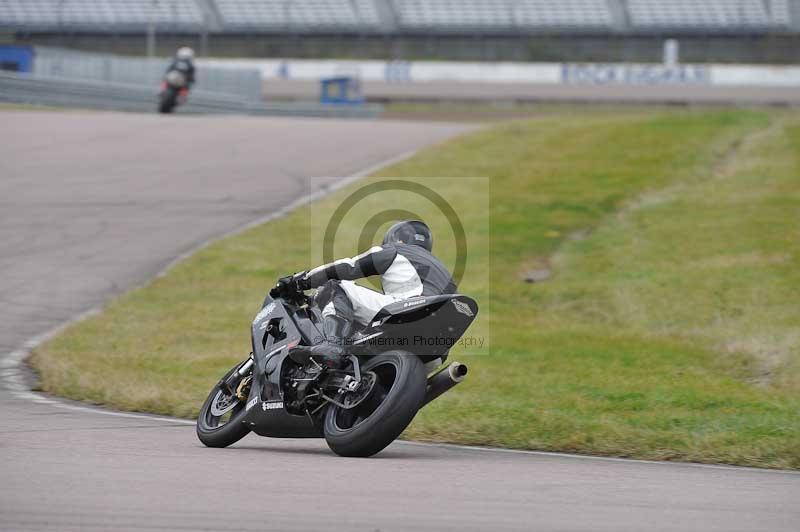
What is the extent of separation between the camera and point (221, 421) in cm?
756

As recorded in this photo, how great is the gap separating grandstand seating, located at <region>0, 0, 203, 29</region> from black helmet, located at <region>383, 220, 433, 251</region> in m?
48.1

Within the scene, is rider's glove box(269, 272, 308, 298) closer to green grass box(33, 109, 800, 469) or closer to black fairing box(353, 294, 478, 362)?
black fairing box(353, 294, 478, 362)

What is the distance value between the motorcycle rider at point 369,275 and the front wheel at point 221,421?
0.59 metres

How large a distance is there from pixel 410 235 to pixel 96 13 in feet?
164

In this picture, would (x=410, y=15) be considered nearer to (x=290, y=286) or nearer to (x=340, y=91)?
(x=340, y=91)

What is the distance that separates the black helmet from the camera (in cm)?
717

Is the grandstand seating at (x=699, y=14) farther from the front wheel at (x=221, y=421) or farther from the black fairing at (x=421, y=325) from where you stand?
the black fairing at (x=421, y=325)

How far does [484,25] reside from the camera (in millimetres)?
51125

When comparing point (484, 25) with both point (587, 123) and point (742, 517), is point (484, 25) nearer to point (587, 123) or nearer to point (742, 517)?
point (587, 123)

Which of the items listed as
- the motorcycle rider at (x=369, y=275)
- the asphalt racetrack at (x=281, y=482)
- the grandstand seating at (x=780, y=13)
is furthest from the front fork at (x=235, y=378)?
the grandstand seating at (x=780, y=13)

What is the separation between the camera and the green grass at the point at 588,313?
837 cm

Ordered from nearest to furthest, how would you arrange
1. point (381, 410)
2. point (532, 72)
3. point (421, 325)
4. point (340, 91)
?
point (381, 410), point (421, 325), point (340, 91), point (532, 72)

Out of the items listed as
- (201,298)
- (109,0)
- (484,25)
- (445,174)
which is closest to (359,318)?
(201,298)

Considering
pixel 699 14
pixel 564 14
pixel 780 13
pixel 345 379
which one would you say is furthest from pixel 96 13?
pixel 345 379
